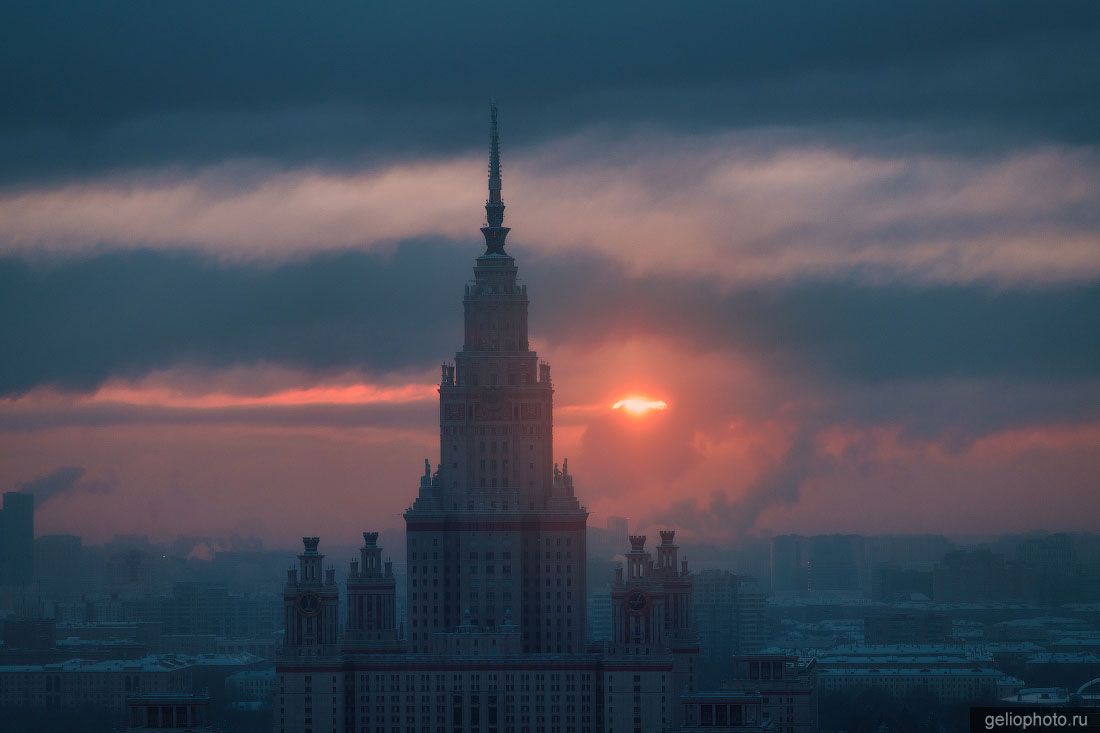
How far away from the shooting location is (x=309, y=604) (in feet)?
643

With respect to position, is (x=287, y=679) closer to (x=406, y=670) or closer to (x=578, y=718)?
(x=406, y=670)

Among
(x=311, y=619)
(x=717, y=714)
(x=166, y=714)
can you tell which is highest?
(x=311, y=619)

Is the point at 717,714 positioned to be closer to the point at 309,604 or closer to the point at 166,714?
the point at 309,604

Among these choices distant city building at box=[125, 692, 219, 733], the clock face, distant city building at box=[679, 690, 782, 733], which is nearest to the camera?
distant city building at box=[679, 690, 782, 733]

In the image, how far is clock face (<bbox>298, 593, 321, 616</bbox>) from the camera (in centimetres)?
19562

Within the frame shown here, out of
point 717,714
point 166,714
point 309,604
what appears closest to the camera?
point 717,714

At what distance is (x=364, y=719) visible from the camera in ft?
641

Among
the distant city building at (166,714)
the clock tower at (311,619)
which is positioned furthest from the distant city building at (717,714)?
the distant city building at (166,714)

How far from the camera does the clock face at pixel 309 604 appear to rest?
195625mm

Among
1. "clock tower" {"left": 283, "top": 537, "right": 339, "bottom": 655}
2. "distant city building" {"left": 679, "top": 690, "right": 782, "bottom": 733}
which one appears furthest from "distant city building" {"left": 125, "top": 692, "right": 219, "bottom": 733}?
"distant city building" {"left": 679, "top": 690, "right": 782, "bottom": 733}

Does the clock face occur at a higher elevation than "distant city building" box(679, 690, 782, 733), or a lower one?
higher

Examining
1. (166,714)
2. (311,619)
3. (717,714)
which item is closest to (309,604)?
(311,619)

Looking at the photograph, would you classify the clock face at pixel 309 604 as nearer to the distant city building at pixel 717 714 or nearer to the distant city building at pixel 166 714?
the distant city building at pixel 166 714

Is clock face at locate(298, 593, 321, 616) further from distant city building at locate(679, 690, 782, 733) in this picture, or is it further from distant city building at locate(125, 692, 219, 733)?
distant city building at locate(679, 690, 782, 733)
